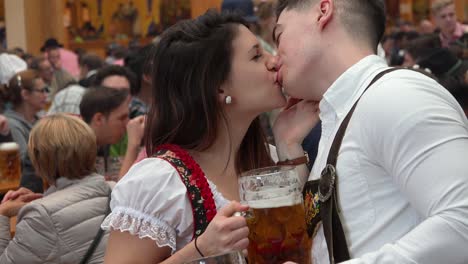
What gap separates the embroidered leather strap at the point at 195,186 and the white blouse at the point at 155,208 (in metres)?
0.01

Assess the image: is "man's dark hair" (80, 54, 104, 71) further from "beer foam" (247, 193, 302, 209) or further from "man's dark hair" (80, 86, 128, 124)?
"beer foam" (247, 193, 302, 209)

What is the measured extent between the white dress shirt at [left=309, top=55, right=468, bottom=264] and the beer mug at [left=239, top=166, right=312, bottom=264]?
9cm

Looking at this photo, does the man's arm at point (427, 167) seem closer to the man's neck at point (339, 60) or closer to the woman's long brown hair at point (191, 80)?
the man's neck at point (339, 60)

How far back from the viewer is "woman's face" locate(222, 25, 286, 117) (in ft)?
6.61

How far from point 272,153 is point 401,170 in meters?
0.94

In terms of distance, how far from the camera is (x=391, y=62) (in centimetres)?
852

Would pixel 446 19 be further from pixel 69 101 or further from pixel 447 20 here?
pixel 69 101

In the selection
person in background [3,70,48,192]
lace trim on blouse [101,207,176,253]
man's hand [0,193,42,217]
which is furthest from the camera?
person in background [3,70,48,192]

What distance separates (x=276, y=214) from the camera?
1.48 m

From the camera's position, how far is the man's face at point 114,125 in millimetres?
4387

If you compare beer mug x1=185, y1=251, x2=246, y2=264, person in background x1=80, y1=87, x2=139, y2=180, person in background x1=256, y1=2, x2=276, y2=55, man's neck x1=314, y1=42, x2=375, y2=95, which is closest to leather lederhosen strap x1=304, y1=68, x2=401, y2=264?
man's neck x1=314, y1=42, x2=375, y2=95

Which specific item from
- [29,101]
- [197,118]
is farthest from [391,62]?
[197,118]

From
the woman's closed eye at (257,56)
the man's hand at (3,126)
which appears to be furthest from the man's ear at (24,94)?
the woman's closed eye at (257,56)

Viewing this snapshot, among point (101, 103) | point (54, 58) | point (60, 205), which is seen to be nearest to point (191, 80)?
point (60, 205)
